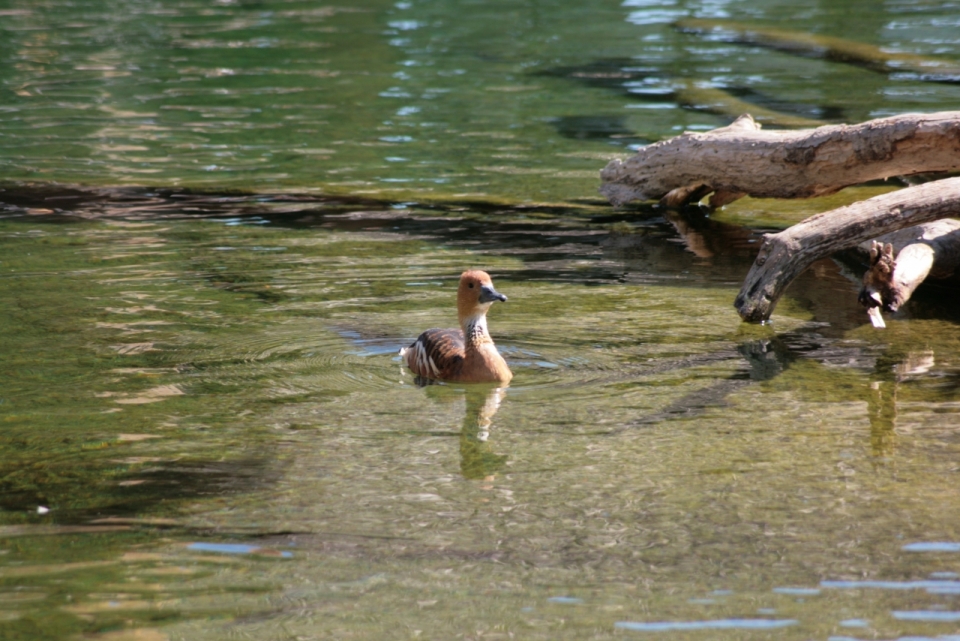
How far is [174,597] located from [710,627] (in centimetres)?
199

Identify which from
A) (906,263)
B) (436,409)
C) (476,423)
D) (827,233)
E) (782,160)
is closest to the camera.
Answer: (476,423)

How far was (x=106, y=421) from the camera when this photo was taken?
6582mm

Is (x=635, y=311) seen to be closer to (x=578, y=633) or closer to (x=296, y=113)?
(x=578, y=633)

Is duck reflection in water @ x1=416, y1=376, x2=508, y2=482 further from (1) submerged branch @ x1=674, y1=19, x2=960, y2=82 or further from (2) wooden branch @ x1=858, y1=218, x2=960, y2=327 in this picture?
(1) submerged branch @ x1=674, y1=19, x2=960, y2=82

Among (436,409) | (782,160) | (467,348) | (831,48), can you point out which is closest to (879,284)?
(782,160)

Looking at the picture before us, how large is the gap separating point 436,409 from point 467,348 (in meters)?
0.55

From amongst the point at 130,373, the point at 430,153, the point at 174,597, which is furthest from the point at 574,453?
the point at 430,153

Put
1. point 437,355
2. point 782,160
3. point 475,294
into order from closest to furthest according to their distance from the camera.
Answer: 1. point 437,355
2. point 475,294
3. point 782,160

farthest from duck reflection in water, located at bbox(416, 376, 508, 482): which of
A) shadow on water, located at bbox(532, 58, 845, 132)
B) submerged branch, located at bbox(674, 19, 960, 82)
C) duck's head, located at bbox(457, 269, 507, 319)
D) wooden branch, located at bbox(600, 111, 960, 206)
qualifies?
submerged branch, located at bbox(674, 19, 960, 82)

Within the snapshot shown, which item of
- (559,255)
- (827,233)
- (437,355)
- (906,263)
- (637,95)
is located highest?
(827,233)

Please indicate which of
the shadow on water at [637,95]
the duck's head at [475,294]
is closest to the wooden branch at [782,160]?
the duck's head at [475,294]

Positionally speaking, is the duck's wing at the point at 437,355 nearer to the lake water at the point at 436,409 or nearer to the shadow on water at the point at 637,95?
the lake water at the point at 436,409

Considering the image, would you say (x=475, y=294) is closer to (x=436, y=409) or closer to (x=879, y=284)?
(x=436, y=409)

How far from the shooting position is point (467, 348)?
24.1 feet
